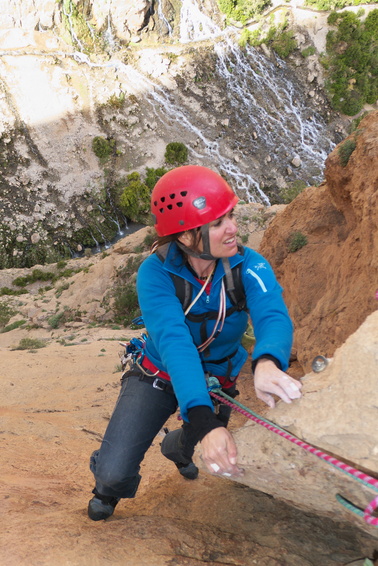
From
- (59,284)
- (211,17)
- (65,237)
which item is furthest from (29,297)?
(211,17)

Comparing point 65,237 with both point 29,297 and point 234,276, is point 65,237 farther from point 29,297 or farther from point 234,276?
point 234,276

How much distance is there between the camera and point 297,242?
7160 millimetres

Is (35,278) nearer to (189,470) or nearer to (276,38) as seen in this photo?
(189,470)

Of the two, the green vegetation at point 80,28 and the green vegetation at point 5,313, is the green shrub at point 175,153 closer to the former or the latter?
the green vegetation at point 80,28

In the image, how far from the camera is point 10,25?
35000 mm

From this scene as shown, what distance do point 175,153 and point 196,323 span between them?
3195 cm

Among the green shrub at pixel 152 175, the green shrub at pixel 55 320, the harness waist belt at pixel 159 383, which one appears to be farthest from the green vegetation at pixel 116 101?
the harness waist belt at pixel 159 383

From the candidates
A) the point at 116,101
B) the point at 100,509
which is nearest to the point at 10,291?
the point at 116,101

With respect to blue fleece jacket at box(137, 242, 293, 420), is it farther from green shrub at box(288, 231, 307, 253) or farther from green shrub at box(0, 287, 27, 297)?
green shrub at box(0, 287, 27, 297)

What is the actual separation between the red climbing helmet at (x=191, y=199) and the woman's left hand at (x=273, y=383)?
920 millimetres

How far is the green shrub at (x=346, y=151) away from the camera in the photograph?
5.92 meters

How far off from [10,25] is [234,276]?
136 ft

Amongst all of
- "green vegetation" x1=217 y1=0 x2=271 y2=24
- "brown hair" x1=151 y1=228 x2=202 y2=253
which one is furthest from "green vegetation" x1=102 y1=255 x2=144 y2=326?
"green vegetation" x1=217 y1=0 x2=271 y2=24

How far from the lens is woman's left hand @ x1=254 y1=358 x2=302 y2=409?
6.35ft
